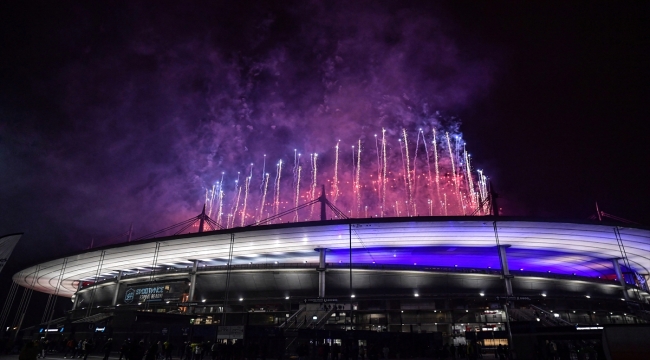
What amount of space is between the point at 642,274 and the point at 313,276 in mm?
56156

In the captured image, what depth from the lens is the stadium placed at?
135 ft

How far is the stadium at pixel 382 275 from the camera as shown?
4100 centimetres

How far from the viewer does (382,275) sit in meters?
51.3

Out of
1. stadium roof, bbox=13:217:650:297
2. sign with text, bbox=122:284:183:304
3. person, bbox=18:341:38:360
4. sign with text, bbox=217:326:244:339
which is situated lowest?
person, bbox=18:341:38:360

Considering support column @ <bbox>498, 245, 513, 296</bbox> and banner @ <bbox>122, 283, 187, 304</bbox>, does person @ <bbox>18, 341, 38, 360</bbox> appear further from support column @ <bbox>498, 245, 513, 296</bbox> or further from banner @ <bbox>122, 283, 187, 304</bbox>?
support column @ <bbox>498, 245, 513, 296</bbox>

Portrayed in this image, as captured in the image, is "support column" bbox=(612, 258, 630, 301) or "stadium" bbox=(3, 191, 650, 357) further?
"support column" bbox=(612, 258, 630, 301)

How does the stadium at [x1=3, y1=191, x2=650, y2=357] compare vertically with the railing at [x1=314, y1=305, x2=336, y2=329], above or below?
above

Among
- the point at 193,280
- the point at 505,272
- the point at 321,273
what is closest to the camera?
the point at 505,272

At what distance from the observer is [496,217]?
129 ft

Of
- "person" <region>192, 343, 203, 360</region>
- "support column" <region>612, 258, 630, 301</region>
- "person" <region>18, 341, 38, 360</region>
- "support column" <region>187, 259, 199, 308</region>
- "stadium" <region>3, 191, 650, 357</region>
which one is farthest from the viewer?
"support column" <region>187, 259, 199, 308</region>

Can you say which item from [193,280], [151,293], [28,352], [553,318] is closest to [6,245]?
[28,352]

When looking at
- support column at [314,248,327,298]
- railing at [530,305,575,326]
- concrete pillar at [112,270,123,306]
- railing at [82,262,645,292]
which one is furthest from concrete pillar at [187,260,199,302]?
railing at [530,305,575,326]

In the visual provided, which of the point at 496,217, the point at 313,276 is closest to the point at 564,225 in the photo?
the point at 496,217

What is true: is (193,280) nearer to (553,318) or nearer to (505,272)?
(505,272)
